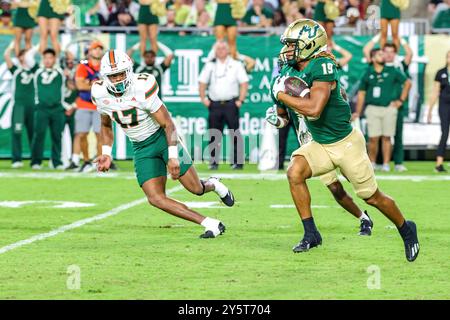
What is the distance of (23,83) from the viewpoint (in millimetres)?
19078

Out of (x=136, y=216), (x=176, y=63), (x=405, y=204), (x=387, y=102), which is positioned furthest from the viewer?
(x=176, y=63)

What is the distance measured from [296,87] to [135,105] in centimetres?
168

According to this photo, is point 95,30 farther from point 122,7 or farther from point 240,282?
point 240,282

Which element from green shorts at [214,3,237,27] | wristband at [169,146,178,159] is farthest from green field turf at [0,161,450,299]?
green shorts at [214,3,237,27]

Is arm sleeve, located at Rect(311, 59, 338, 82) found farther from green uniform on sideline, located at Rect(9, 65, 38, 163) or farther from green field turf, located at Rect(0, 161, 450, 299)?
green uniform on sideline, located at Rect(9, 65, 38, 163)

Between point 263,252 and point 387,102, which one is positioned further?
point 387,102

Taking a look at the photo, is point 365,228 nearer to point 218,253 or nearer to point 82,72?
point 218,253

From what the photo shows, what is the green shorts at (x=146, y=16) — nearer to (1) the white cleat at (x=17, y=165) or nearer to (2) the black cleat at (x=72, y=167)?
(2) the black cleat at (x=72, y=167)

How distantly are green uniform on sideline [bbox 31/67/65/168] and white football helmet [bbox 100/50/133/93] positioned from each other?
28.6 ft

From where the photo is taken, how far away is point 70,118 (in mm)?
19062

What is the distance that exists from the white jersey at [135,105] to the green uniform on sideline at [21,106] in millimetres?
9122

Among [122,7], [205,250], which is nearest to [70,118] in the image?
[122,7]

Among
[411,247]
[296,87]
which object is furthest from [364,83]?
[411,247]
